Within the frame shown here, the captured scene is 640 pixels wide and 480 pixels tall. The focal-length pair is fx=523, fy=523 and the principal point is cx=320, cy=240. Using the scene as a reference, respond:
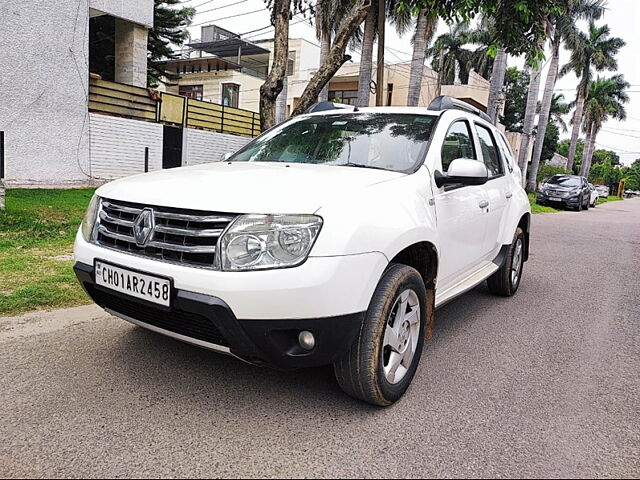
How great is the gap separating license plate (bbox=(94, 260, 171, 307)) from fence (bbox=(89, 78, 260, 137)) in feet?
36.9

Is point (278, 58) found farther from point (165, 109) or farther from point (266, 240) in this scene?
point (266, 240)

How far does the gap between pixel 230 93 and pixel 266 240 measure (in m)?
30.5

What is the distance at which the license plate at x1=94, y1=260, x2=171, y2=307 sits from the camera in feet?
8.23

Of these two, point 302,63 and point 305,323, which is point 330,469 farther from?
point 302,63

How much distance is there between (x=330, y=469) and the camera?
227 cm

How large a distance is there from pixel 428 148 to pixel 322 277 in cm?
151

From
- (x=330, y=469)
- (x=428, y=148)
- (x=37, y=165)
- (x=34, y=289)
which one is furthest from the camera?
(x=37, y=165)

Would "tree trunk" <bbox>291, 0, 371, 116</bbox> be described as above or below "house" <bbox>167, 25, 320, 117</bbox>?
below

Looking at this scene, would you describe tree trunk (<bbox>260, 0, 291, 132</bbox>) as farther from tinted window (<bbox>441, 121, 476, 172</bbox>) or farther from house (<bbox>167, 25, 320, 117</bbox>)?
house (<bbox>167, 25, 320, 117</bbox>)

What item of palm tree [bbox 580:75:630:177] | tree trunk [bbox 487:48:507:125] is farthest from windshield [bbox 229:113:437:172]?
palm tree [bbox 580:75:630:177]

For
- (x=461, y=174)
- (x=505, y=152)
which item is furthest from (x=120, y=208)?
(x=505, y=152)

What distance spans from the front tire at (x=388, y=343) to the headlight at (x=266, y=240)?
1.73 ft

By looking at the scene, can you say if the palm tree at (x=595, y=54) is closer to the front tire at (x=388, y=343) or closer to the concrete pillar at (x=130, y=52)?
the concrete pillar at (x=130, y=52)

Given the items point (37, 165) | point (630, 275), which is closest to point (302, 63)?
point (37, 165)
